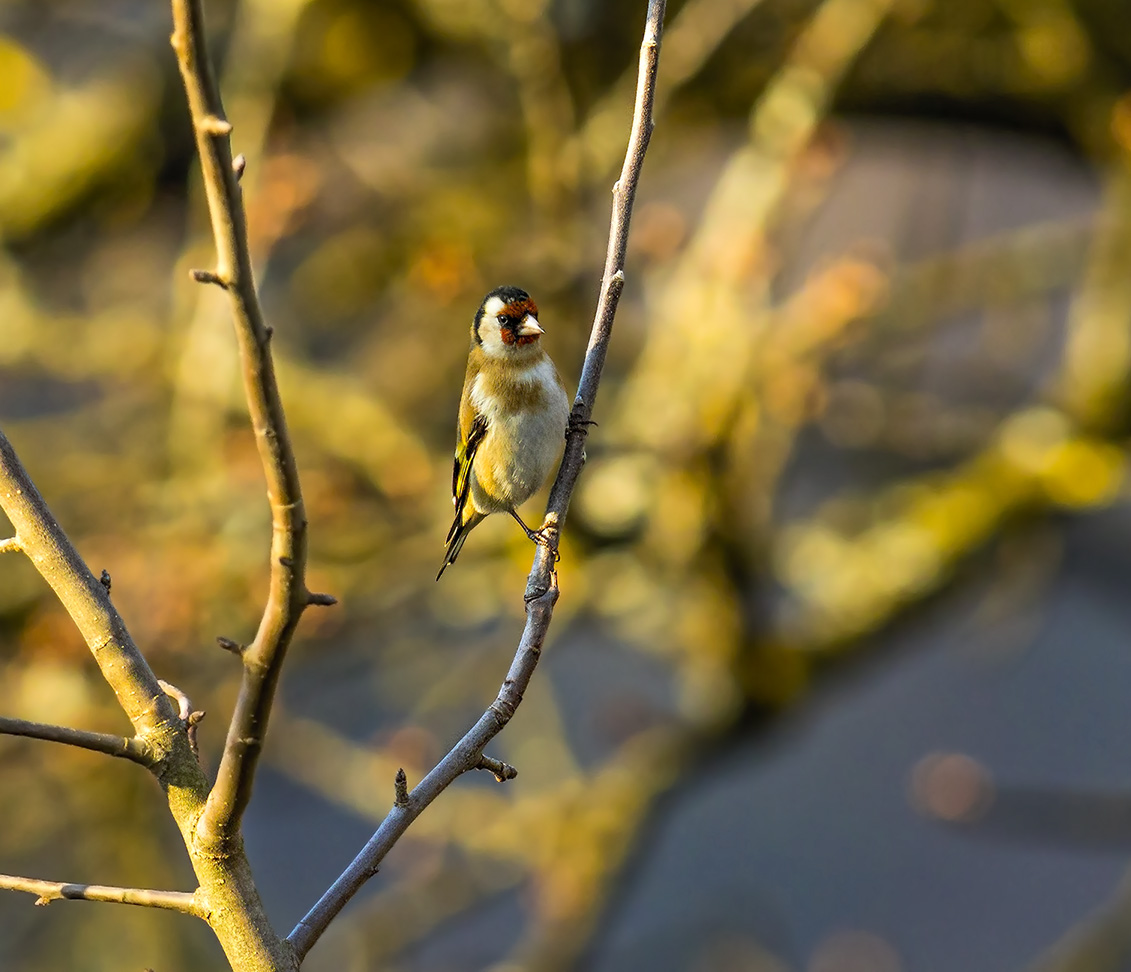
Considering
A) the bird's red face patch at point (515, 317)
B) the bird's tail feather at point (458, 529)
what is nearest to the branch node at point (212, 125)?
the bird's red face patch at point (515, 317)

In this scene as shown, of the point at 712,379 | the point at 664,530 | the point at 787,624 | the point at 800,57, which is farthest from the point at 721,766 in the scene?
the point at 800,57

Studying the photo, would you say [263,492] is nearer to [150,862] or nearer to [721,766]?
[150,862]

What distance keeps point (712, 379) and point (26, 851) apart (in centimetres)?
312

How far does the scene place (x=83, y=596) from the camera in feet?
4.14

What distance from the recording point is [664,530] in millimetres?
3756

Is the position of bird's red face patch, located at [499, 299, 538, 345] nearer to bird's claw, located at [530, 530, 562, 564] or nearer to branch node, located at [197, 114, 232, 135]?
bird's claw, located at [530, 530, 562, 564]

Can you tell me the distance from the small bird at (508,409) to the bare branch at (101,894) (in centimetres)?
120

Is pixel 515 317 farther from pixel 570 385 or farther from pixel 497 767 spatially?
pixel 497 767

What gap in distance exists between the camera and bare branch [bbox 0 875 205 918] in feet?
3.84

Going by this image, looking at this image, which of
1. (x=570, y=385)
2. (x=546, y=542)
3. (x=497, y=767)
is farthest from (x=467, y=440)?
(x=497, y=767)

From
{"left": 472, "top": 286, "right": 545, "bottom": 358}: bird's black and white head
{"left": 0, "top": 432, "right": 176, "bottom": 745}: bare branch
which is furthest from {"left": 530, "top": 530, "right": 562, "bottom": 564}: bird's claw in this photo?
{"left": 472, "top": 286, "right": 545, "bottom": 358}: bird's black and white head

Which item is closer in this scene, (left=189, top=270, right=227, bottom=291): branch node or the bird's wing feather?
(left=189, top=270, right=227, bottom=291): branch node

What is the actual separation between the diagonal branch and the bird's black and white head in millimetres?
1382

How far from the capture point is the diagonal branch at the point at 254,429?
88cm
